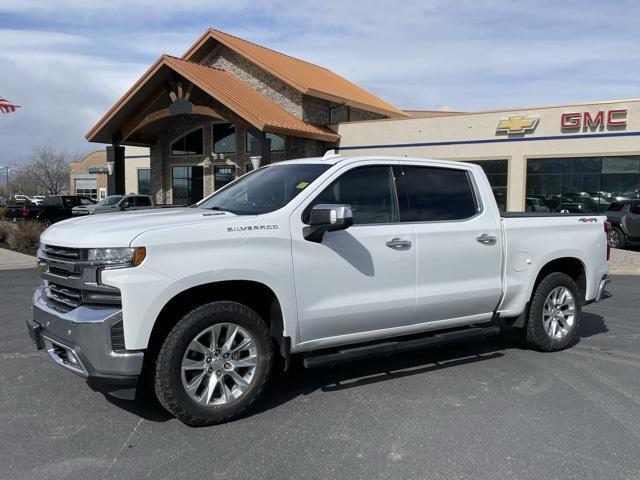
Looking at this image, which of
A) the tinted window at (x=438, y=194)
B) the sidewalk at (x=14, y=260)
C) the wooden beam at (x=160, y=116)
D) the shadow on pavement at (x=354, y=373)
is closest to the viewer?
the shadow on pavement at (x=354, y=373)

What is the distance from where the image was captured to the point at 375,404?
439 cm

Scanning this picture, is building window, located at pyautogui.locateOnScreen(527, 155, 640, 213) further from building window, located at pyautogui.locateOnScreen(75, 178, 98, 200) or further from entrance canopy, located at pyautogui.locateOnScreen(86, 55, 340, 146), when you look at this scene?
building window, located at pyautogui.locateOnScreen(75, 178, 98, 200)

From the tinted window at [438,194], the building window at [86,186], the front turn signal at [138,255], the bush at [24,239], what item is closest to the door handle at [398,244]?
the tinted window at [438,194]

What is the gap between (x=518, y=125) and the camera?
2256cm

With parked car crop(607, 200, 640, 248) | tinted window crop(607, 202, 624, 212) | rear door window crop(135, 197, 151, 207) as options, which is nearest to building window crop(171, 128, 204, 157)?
rear door window crop(135, 197, 151, 207)

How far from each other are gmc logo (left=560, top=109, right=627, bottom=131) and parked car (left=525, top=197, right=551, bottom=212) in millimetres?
2907

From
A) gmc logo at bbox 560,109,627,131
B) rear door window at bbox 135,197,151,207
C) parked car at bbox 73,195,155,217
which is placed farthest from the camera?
rear door window at bbox 135,197,151,207

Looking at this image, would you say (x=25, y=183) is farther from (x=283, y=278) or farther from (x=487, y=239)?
(x=283, y=278)

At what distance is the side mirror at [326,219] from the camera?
4012 mm

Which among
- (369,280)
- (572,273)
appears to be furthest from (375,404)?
(572,273)

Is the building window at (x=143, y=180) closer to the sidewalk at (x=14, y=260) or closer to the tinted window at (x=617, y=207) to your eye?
the sidewalk at (x=14, y=260)

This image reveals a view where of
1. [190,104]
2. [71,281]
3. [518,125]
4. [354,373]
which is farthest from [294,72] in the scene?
[71,281]

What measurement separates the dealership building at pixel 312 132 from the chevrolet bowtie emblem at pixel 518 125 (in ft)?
0.13

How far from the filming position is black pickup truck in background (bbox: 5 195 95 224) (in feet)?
84.1
